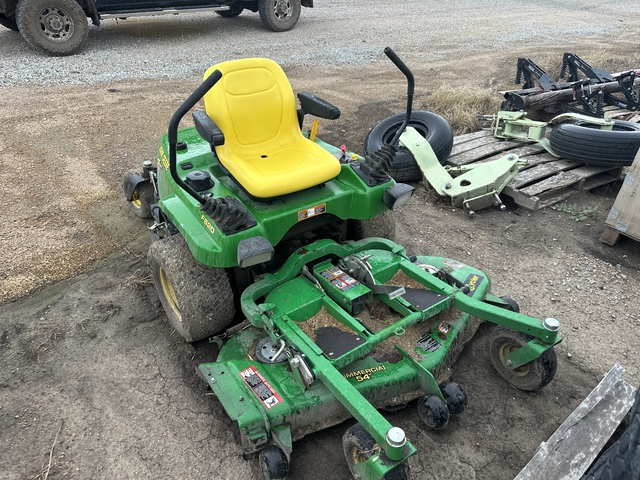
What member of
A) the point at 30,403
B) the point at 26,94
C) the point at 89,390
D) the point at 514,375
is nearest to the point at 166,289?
the point at 89,390

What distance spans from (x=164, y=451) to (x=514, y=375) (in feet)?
6.40

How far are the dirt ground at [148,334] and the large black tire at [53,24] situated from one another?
3.34 metres

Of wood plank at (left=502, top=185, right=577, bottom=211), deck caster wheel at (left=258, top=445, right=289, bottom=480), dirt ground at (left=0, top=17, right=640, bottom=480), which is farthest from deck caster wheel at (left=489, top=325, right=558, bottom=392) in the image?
wood plank at (left=502, top=185, right=577, bottom=211)

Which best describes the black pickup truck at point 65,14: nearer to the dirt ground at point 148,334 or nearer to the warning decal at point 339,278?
the dirt ground at point 148,334

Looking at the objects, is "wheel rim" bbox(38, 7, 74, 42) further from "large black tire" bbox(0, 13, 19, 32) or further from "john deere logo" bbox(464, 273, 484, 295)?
"john deere logo" bbox(464, 273, 484, 295)

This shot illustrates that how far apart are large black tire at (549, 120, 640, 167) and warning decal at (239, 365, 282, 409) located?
4011mm

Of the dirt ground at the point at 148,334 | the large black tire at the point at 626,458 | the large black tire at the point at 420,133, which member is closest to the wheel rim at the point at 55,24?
the dirt ground at the point at 148,334

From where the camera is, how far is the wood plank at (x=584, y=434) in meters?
2.39

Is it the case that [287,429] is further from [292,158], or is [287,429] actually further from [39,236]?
[39,236]

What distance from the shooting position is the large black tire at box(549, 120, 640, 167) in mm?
4723

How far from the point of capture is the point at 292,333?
8.38ft

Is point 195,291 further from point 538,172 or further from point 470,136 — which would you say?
point 470,136

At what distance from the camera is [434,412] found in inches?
99.3

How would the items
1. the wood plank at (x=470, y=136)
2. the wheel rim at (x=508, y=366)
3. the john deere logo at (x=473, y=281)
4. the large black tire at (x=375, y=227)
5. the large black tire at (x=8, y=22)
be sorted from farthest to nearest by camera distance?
the large black tire at (x=8, y=22), the wood plank at (x=470, y=136), the large black tire at (x=375, y=227), the john deere logo at (x=473, y=281), the wheel rim at (x=508, y=366)
